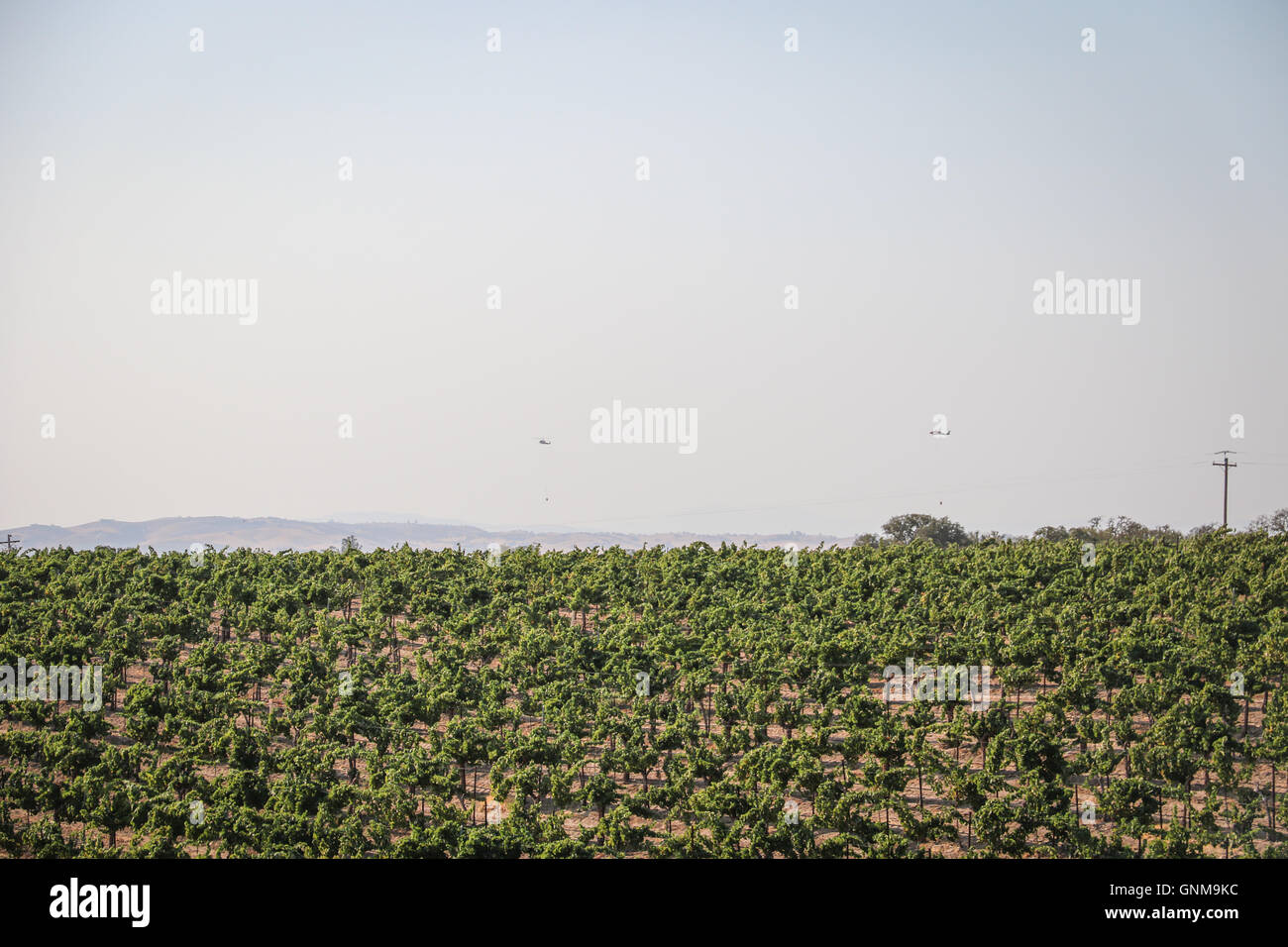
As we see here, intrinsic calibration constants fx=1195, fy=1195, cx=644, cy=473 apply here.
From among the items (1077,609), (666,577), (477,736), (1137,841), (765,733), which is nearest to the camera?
(1137,841)

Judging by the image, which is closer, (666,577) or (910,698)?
(910,698)

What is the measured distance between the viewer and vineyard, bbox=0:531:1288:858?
3212 cm

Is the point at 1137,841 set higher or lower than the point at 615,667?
lower

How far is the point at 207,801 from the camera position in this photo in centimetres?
3422

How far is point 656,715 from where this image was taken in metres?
39.3

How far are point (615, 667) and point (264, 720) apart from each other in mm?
12353

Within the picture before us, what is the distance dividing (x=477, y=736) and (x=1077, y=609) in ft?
82.9

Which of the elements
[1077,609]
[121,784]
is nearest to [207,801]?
[121,784]

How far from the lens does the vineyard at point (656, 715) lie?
32125 mm
